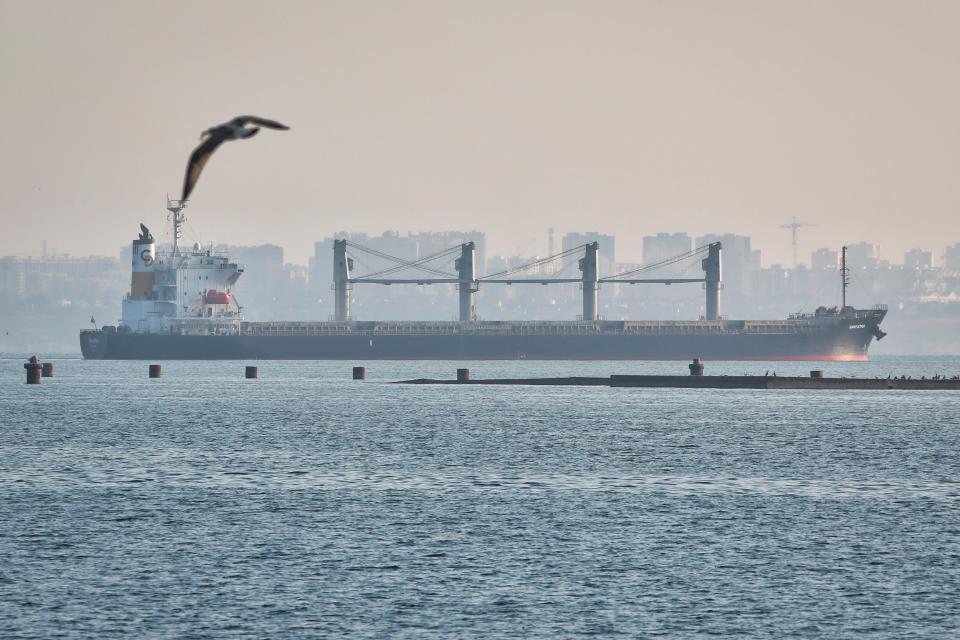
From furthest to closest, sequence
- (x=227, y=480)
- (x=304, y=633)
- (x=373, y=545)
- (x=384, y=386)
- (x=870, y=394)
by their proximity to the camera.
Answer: (x=384, y=386) → (x=870, y=394) → (x=227, y=480) → (x=373, y=545) → (x=304, y=633)

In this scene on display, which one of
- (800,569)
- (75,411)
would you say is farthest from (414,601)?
(75,411)

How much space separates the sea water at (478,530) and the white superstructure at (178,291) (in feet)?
271

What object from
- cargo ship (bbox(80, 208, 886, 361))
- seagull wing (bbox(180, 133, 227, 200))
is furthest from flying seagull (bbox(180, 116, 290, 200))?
cargo ship (bbox(80, 208, 886, 361))

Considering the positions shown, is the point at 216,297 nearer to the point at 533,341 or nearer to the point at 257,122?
the point at 533,341

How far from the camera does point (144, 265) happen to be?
14162cm

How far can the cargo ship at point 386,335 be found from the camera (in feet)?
461

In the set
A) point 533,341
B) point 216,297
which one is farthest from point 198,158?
point 216,297

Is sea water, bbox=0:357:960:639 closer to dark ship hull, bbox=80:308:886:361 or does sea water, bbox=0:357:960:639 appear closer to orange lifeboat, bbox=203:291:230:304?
dark ship hull, bbox=80:308:886:361

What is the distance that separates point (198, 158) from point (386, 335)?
430ft

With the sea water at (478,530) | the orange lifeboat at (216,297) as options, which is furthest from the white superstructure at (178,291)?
Answer: the sea water at (478,530)

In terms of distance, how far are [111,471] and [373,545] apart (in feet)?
48.6

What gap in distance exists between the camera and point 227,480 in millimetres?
37656

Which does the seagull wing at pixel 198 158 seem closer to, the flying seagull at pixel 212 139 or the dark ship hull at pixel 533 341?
the flying seagull at pixel 212 139

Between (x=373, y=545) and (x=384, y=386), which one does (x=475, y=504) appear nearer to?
(x=373, y=545)
